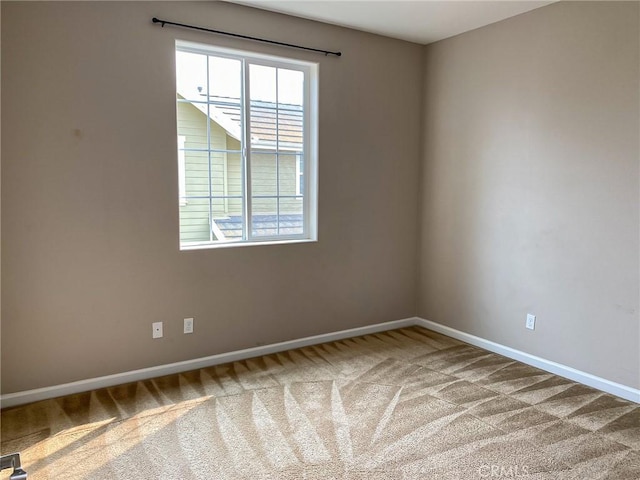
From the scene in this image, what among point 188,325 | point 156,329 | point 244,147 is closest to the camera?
point 156,329

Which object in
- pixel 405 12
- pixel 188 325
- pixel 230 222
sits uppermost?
pixel 405 12

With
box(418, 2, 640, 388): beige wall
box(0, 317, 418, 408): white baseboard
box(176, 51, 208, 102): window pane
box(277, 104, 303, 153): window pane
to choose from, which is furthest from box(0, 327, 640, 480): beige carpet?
box(176, 51, 208, 102): window pane

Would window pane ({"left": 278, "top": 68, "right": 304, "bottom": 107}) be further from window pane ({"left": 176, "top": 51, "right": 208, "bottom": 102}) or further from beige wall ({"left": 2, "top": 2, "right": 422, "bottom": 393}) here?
window pane ({"left": 176, "top": 51, "right": 208, "bottom": 102})

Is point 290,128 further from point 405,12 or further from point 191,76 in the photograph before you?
point 405,12

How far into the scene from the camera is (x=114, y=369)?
309 cm

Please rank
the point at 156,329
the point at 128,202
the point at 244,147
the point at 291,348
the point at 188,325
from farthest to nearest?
the point at 291,348, the point at 244,147, the point at 188,325, the point at 156,329, the point at 128,202

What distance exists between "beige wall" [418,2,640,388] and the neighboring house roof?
1300 millimetres

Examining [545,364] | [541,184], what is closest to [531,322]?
[545,364]

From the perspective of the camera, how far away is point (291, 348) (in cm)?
377

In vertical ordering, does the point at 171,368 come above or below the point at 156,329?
below

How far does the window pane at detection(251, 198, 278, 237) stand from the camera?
3643mm

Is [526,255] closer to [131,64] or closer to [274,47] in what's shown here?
[274,47]

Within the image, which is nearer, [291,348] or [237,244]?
[237,244]

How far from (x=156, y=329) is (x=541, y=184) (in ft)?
9.56
